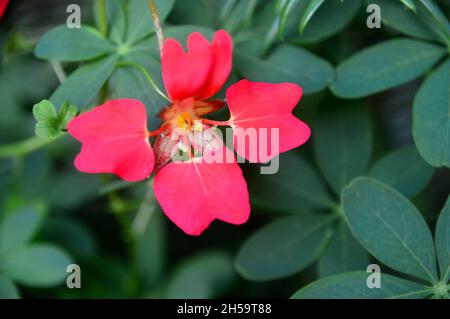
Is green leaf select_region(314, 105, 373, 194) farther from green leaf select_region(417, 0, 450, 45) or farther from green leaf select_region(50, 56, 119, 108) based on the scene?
green leaf select_region(50, 56, 119, 108)

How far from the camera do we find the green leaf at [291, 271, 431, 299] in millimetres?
960

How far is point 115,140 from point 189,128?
137mm

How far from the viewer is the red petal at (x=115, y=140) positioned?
89 cm

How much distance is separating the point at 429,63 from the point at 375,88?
116 millimetres

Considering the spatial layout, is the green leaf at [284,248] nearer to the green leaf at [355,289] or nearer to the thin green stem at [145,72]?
the green leaf at [355,289]

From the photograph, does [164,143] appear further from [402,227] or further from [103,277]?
[103,277]

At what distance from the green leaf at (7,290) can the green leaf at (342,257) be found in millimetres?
578

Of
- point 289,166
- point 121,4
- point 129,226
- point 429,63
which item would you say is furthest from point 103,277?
point 429,63

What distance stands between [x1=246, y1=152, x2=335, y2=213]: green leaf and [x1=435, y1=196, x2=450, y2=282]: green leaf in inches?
12.4

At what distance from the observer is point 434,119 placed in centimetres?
104

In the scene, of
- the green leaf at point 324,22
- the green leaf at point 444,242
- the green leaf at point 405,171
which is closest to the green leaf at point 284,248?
the green leaf at point 405,171

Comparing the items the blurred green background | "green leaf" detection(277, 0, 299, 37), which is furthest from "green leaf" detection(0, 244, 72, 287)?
"green leaf" detection(277, 0, 299, 37)

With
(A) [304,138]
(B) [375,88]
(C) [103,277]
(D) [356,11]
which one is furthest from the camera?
(C) [103,277]
